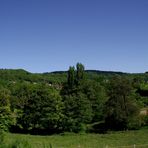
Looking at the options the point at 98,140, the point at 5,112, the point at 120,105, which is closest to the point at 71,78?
the point at 120,105

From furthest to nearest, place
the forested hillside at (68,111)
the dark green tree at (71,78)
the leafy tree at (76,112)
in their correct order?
the dark green tree at (71,78) → the leafy tree at (76,112) → the forested hillside at (68,111)

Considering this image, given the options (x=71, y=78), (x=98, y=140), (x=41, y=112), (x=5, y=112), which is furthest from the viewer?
(x=71, y=78)

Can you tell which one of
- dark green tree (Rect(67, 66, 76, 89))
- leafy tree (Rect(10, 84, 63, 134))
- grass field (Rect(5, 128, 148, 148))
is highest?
dark green tree (Rect(67, 66, 76, 89))

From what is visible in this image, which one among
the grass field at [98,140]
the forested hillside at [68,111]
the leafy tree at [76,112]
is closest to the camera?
the grass field at [98,140]

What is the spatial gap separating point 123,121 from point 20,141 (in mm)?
49009

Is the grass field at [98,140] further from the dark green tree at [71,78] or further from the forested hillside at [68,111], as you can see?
the dark green tree at [71,78]

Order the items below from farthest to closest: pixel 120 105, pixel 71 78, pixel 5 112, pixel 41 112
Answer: pixel 71 78, pixel 41 112, pixel 5 112, pixel 120 105

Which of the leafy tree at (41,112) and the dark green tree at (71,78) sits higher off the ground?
the dark green tree at (71,78)

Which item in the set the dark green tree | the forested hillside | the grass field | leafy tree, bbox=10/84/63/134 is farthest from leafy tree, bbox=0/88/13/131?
the dark green tree

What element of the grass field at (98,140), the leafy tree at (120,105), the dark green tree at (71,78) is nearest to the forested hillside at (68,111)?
the leafy tree at (120,105)

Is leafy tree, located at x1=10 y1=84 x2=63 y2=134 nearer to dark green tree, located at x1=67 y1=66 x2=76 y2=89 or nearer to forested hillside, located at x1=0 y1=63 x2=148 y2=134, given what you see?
forested hillside, located at x1=0 y1=63 x2=148 y2=134

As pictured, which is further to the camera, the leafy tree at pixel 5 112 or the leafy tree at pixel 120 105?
the leafy tree at pixel 120 105

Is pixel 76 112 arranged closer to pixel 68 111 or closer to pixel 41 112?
pixel 68 111

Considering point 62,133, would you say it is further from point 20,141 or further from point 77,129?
point 20,141
